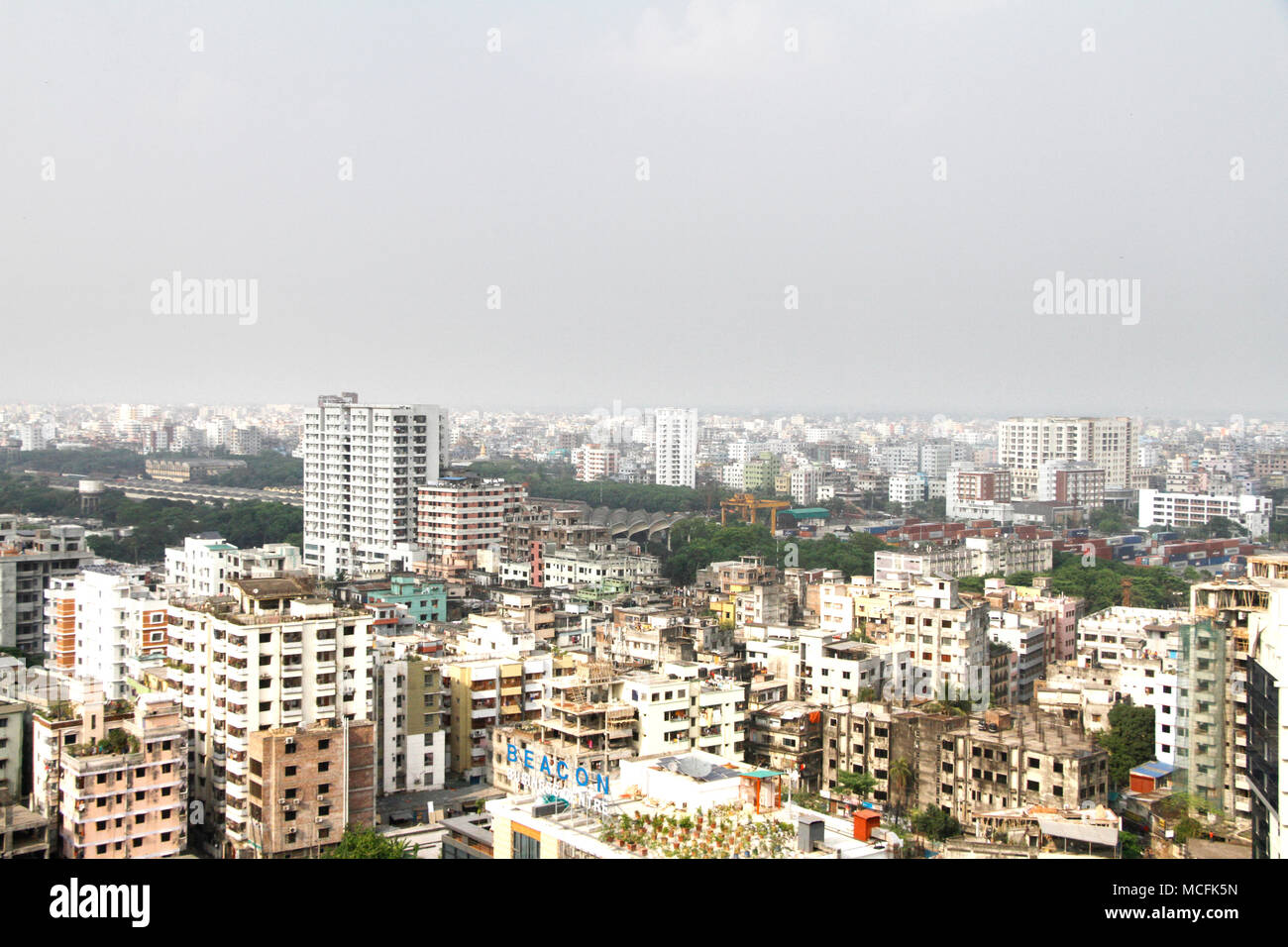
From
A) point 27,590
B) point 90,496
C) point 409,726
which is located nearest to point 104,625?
point 27,590

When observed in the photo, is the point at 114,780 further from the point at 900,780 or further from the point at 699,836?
the point at 900,780

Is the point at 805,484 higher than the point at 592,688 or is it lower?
higher

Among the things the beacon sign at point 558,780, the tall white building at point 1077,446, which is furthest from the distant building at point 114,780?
the tall white building at point 1077,446

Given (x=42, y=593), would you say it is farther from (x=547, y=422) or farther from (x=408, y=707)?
(x=547, y=422)

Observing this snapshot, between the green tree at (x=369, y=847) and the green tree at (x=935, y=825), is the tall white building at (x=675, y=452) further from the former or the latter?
the green tree at (x=369, y=847)

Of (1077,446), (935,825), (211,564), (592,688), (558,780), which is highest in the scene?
(1077,446)
